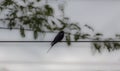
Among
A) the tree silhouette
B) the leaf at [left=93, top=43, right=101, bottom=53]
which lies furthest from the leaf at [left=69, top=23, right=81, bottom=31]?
the leaf at [left=93, top=43, right=101, bottom=53]

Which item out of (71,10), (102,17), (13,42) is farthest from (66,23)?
(13,42)

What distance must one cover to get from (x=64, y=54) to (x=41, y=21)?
281mm

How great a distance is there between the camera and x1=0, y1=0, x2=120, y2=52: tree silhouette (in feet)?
5.98

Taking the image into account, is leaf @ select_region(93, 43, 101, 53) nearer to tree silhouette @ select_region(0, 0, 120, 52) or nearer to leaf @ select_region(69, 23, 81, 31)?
tree silhouette @ select_region(0, 0, 120, 52)

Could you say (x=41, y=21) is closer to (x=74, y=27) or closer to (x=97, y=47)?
(x=74, y=27)

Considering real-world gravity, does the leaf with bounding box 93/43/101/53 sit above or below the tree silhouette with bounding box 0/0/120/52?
below

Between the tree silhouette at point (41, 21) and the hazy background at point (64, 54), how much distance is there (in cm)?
4

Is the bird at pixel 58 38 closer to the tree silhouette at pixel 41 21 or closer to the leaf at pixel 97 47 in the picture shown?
the tree silhouette at pixel 41 21

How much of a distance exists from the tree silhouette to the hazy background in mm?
38

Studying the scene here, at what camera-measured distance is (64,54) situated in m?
1.82

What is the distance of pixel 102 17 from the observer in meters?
1.86

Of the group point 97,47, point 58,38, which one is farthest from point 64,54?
point 97,47

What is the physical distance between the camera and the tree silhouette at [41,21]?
71.8 inches

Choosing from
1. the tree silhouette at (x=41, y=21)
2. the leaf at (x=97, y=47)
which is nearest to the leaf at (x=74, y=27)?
the tree silhouette at (x=41, y=21)
